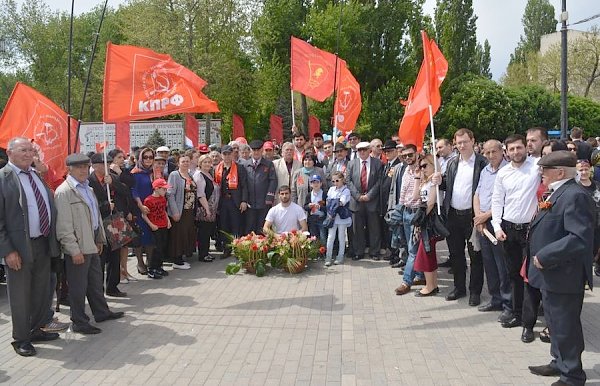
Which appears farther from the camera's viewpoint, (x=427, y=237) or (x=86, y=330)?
(x=427, y=237)

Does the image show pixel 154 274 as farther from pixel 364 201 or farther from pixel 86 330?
pixel 364 201

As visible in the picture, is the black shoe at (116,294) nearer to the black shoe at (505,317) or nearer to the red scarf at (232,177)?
the red scarf at (232,177)

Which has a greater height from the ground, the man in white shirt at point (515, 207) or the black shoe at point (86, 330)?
the man in white shirt at point (515, 207)

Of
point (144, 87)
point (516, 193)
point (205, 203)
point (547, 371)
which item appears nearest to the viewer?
point (547, 371)

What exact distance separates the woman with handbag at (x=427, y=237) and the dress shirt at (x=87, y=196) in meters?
4.24

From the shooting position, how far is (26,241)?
18.5ft

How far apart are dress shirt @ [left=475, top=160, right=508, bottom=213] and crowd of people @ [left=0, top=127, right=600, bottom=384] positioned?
0.06 feet

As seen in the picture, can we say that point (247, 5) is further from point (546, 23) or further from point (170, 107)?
point (546, 23)

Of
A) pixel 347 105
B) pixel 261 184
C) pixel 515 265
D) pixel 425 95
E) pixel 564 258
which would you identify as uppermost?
pixel 347 105

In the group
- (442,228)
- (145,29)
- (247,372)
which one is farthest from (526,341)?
(145,29)

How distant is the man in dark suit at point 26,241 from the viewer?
18.3ft

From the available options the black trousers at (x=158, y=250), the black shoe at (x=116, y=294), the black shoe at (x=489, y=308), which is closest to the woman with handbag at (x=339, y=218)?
the black trousers at (x=158, y=250)

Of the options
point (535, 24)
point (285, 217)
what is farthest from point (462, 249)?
point (535, 24)

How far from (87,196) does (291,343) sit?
2947 mm
